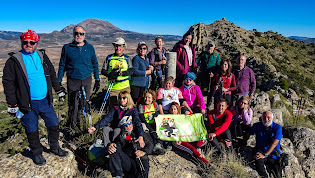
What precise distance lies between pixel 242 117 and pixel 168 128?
1.84 meters

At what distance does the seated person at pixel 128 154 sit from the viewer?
3.46m

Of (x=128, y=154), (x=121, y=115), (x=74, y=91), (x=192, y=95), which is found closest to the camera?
(x=128, y=154)

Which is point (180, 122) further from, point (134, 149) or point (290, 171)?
point (290, 171)

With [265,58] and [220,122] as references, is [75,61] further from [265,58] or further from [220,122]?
[265,58]

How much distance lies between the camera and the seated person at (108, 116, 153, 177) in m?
3.46

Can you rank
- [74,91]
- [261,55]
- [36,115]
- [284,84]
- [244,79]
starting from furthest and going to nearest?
[261,55], [284,84], [244,79], [74,91], [36,115]

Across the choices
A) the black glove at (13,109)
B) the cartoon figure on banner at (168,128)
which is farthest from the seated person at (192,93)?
the black glove at (13,109)

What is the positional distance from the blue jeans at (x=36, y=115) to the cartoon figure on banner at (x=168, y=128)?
2.25m

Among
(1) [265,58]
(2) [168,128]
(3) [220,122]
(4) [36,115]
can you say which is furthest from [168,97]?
(1) [265,58]

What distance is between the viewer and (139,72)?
16.5ft

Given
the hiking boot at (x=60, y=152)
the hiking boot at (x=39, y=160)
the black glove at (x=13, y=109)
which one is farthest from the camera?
the hiking boot at (x=60, y=152)

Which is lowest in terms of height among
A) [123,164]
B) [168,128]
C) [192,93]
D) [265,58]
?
[123,164]

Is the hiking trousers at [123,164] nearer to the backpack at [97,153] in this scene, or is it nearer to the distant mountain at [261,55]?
the backpack at [97,153]

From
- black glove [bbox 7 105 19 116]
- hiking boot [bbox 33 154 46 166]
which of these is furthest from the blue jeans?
hiking boot [bbox 33 154 46 166]
